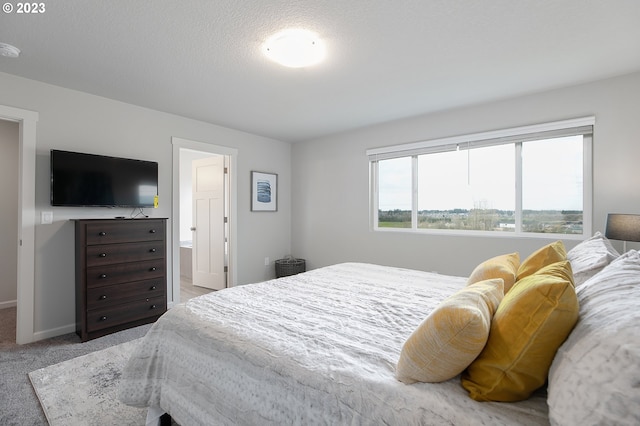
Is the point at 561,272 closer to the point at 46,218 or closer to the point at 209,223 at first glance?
the point at 46,218

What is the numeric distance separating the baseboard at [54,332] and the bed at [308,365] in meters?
2.04

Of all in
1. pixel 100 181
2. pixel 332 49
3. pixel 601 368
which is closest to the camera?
pixel 601 368

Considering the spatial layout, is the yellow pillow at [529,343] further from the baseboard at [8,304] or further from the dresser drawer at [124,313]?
the baseboard at [8,304]

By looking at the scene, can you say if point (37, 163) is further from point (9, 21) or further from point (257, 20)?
point (257, 20)

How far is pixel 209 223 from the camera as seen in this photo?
492 centimetres

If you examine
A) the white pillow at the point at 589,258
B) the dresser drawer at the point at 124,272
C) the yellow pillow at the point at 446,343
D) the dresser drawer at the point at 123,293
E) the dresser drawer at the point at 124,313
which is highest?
the white pillow at the point at 589,258

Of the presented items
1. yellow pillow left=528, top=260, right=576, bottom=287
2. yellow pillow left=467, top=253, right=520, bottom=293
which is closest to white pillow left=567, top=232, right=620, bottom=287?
yellow pillow left=467, top=253, right=520, bottom=293

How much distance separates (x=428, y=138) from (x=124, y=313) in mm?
3947

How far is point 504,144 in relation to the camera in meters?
3.45

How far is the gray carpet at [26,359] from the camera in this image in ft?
6.03

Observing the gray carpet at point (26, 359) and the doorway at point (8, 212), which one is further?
the doorway at point (8, 212)

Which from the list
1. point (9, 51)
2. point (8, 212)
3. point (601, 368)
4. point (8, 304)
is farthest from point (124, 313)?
point (601, 368)

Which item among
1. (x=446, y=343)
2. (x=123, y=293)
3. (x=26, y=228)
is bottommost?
(x=123, y=293)

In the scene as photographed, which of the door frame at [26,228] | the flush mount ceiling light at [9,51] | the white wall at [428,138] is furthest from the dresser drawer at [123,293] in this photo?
the white wall at [428,138]
